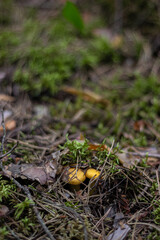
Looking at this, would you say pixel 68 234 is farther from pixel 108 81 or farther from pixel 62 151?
pixel 108 81

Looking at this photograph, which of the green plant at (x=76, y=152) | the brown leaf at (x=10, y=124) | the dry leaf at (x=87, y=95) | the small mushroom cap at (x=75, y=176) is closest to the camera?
the small mushroom cap at (x=75, y=176)

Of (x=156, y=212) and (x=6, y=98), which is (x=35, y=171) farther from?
(x=6, y=98)

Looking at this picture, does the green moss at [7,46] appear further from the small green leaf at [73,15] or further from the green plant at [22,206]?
the green plant at [22,206]

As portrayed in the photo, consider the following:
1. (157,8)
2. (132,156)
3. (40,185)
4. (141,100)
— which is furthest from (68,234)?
(157,8)

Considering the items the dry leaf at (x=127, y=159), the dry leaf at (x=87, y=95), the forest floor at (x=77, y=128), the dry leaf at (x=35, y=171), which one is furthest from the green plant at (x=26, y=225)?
the dry leaf at (x=87, y=95)

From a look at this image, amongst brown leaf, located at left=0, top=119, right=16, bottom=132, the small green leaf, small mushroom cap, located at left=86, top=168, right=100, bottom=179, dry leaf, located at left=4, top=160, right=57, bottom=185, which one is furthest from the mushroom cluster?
the small green leaf

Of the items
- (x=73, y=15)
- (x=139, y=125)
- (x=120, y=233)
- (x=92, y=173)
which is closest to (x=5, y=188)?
(x=92, y=173)

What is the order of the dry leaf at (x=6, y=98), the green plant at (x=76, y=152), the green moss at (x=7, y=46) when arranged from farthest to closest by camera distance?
1. the green moss at (x=7, y=46)
2. the dry leaf at (x=6, y=98)
3. the green plant at (x=76, y=152)

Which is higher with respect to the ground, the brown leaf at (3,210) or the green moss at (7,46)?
the green moss at (7,46)
